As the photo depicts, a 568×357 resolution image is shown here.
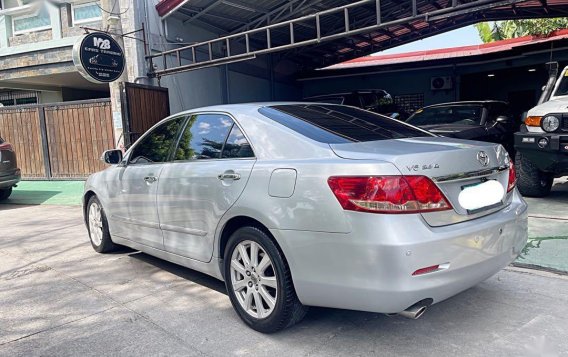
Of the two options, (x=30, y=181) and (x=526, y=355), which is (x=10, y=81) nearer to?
(x=30, y=181)

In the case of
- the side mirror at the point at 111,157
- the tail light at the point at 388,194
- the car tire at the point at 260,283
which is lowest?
the car tire at the point at 260,283

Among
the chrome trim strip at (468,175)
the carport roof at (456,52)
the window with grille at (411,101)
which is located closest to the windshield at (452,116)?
the chrome trim strip at (468,175)

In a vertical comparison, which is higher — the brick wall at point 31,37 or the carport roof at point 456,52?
the brick wall at point 31,37

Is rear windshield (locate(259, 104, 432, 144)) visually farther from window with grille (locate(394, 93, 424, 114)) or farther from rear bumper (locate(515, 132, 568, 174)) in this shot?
window with grille (locate(394, 93, 424, 114))

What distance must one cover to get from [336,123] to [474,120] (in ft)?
18.4

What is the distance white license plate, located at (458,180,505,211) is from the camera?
8.96 feet

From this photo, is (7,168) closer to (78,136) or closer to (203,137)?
(78,136)

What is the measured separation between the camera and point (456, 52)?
16.0 metres

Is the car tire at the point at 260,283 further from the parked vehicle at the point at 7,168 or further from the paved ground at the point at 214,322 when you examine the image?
the parked vehicle at the point at 7,168

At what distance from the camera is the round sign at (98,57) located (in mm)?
8054

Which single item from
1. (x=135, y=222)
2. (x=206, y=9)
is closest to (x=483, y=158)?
(x=135, y=222)

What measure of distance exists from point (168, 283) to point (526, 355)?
2.89 metres

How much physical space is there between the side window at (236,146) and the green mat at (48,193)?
670 centimetres

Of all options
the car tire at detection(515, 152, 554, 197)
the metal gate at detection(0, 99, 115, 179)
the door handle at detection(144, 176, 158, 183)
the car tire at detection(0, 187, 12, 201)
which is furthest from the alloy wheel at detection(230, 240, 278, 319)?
the car tire at detection(0, 187, 12, 201)
